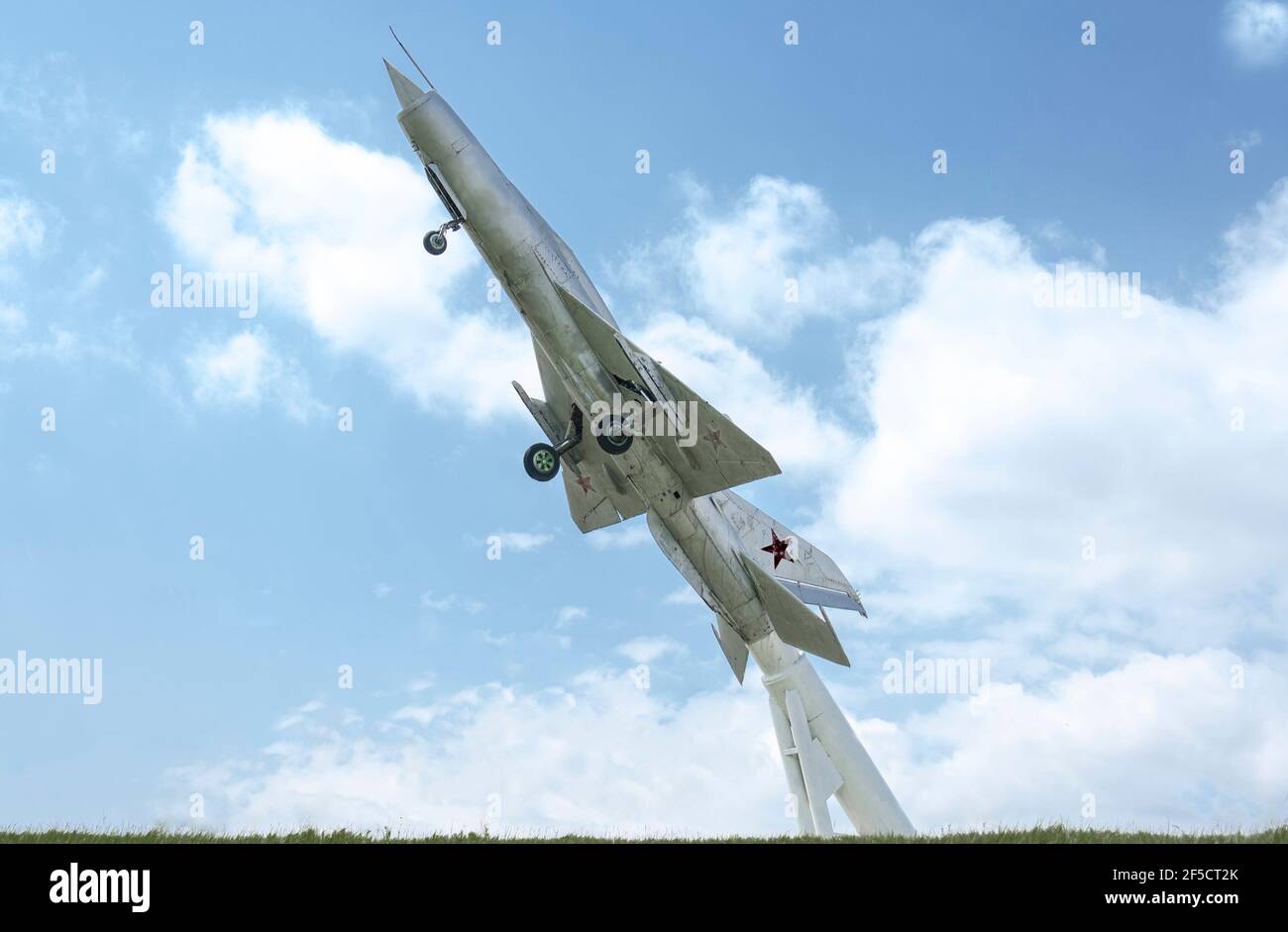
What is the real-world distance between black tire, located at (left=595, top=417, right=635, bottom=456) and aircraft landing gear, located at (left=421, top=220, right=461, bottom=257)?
5.21 m

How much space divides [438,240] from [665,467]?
24.2 feet

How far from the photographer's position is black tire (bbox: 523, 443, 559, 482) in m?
26.9

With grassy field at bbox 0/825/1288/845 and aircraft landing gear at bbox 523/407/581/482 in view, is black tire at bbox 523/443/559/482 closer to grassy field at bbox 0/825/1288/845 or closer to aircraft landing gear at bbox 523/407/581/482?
aircraft landing gear at bbox 523/407/581/482

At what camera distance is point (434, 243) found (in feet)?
80.0

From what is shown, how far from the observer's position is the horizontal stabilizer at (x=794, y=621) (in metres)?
28.3

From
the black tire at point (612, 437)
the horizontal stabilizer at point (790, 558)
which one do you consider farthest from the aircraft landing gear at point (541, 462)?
the horizontal stabilizer at point (790, 558)

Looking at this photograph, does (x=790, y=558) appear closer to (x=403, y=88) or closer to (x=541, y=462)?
(x=541, y=462)
